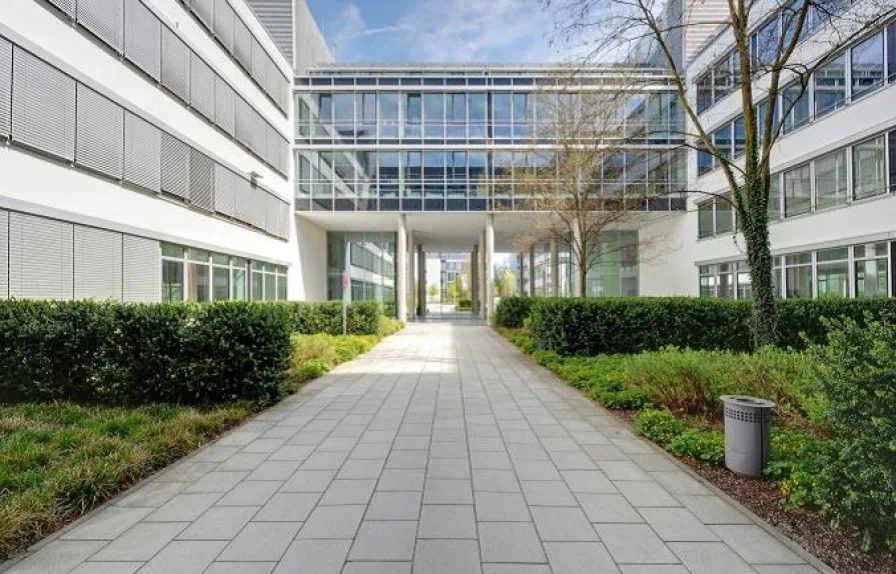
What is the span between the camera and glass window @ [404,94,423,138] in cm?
2645

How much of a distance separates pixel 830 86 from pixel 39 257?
79.8ft

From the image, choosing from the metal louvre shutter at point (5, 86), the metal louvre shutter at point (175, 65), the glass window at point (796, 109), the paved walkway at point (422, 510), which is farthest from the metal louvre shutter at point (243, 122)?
the glass window at point (796, 109)

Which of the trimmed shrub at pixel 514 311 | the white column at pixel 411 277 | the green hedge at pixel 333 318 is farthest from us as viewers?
the white column at pixel 411 277

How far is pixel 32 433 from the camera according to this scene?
5.28 meters

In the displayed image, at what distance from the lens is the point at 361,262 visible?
34.5m

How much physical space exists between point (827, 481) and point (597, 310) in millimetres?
7976

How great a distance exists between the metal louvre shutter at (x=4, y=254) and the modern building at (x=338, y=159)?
46 millimetres

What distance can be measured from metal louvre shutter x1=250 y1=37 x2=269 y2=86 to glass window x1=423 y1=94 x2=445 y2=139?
8670mm

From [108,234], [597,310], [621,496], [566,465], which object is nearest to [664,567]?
[621,496]

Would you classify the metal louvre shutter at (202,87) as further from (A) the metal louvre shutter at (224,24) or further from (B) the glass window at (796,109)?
(B) the glass window at (796,109)

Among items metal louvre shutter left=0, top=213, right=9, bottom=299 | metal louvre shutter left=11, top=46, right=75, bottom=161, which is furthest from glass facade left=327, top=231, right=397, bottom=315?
metal louvre shutter left=0, top=213, right=9, bottom=299

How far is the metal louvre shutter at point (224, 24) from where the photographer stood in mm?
18064

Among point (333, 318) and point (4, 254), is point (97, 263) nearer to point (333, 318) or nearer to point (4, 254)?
point (4, 254)

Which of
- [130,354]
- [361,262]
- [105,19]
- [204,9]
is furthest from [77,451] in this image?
[361,262]
